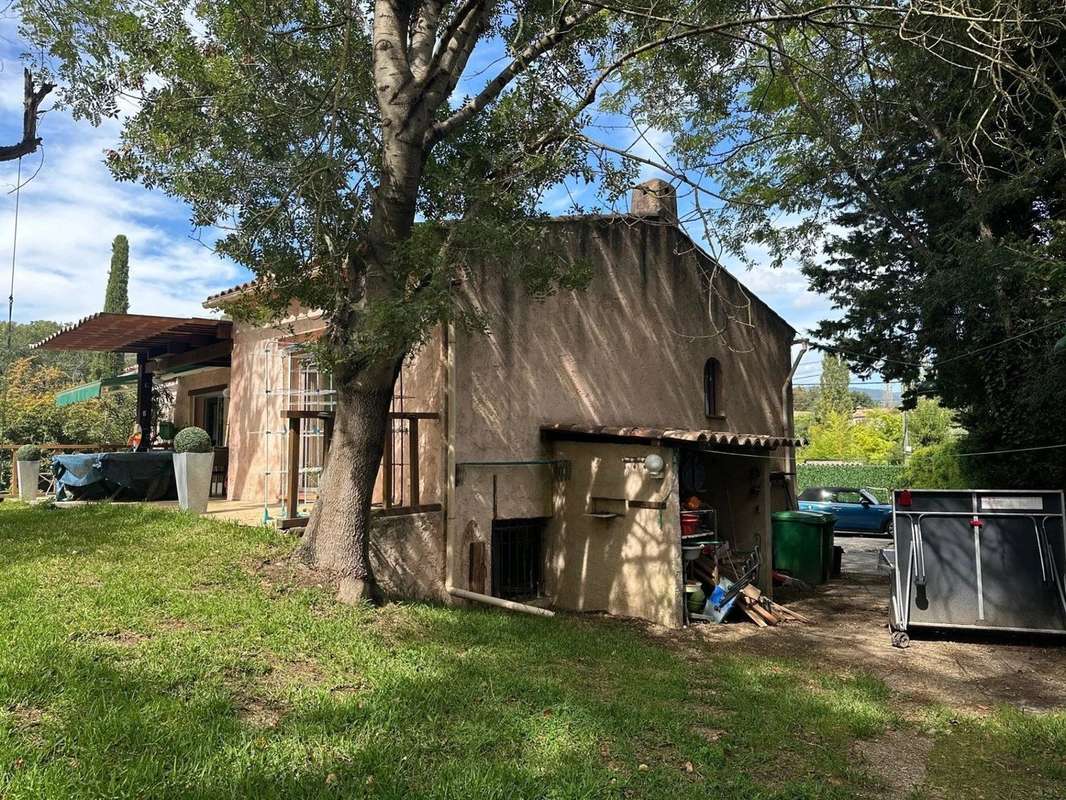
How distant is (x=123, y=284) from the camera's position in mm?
34875

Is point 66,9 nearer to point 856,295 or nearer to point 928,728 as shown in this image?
point 928,728

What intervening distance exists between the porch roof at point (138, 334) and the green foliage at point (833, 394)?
6980 centimetres

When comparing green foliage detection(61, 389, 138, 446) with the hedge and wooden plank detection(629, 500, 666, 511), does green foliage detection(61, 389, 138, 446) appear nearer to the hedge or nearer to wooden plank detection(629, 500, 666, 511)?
wooden plank detection(629, 500, 666, 511)

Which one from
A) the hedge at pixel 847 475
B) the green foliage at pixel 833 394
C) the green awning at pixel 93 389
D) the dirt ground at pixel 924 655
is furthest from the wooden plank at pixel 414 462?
the green foliage at pixel 833 394

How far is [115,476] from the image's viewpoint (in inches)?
469

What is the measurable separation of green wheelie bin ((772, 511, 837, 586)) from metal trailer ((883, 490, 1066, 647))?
4.96 metres

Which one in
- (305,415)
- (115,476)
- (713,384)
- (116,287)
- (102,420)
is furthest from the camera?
(116,287)

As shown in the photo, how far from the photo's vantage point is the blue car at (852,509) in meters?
23.7

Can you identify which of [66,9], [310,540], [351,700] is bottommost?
[351,700]

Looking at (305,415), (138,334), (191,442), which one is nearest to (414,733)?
(305,415)

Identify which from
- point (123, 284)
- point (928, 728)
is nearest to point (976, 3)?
point (928, 728)

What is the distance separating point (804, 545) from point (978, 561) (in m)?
5.55

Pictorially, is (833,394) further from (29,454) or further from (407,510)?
(29,454)

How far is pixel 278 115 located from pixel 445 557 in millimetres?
5804
